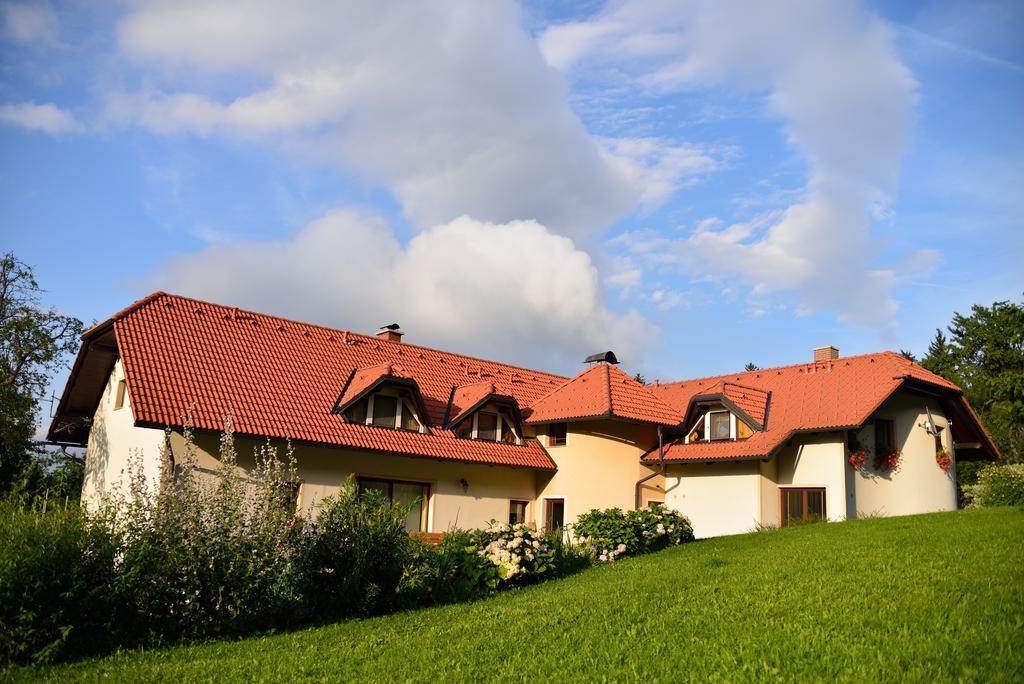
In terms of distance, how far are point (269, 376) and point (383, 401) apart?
121 inches

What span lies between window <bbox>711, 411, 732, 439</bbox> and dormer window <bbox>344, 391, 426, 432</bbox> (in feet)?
29.4

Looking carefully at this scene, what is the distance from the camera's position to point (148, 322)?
2119 cm

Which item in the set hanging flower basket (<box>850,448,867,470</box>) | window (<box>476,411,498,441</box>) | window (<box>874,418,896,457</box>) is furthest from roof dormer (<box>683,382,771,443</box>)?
window (<box>476,411,498,441</box>)

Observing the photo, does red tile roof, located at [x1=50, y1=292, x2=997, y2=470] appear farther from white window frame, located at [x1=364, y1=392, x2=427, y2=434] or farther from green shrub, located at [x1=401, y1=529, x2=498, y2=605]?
green shrub, located at [x1=401, y1=529, x2=498, y2=605]

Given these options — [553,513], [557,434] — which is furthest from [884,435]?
[553,513]


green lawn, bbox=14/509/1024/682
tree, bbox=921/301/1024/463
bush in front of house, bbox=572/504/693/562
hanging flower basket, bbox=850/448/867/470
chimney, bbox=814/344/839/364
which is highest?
tree, bbox=921/301/1024/463

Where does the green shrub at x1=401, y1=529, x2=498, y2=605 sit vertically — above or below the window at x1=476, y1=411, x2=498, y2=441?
below

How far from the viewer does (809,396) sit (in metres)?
25.2

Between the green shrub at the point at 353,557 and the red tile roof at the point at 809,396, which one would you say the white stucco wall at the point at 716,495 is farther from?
the green shrub at the point at 353,557

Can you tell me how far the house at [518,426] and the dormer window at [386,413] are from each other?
4 cm

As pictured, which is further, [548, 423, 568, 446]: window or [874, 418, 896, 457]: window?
[548, 423, 568, 446]: window

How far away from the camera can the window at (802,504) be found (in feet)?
76.2

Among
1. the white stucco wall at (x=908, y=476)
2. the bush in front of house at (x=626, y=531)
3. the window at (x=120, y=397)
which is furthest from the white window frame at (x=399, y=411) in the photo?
the white stucco wall at (x=908, y=476)

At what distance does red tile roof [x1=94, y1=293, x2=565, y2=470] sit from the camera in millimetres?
19156
